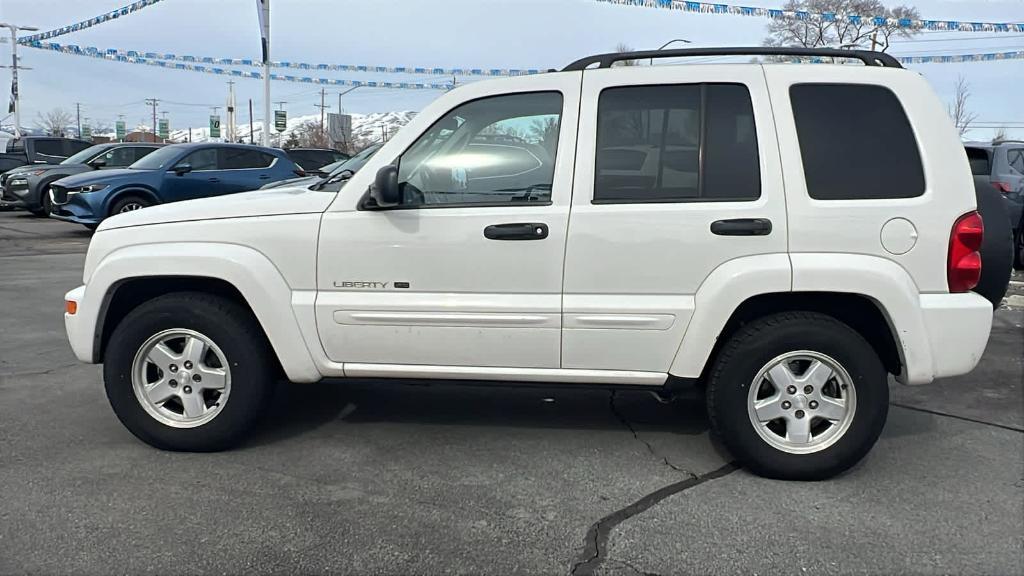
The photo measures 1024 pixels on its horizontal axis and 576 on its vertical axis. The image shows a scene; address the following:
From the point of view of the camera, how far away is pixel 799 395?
3518mm

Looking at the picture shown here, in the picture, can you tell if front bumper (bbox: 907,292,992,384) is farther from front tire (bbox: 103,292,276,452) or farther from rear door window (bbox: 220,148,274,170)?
rear door window (bbox: 220,148,274,170)

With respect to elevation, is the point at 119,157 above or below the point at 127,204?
above

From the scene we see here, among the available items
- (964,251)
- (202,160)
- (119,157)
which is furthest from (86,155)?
(964,251)

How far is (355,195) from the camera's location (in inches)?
143

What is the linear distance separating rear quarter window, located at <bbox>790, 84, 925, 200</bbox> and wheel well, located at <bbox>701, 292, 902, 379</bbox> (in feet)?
1.57

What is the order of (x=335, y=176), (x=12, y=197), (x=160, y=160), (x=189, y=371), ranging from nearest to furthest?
(x=189, y=371) < (x=335, y=176) < (x=160, y=160) < (x=12, y=197)

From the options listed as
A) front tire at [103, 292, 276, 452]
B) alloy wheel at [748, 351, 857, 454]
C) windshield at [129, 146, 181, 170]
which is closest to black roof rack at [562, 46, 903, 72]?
alloy wheel at [748, 351, 857, 454]

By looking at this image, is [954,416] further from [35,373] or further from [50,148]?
[50,148]

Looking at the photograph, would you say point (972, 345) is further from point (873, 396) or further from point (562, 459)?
point (562, 459)

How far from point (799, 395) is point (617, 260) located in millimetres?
1057

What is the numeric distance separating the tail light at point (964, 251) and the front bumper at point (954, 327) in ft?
0.25

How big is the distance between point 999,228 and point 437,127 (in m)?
2.73

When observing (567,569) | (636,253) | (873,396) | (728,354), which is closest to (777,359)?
(728,354)

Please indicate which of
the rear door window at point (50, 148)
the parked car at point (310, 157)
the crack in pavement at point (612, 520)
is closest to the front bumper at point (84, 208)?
the parked car at point (310, 157)
